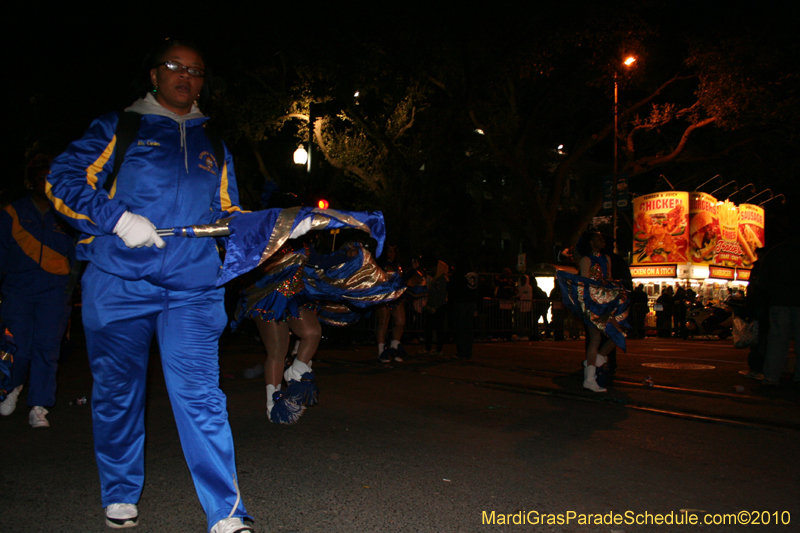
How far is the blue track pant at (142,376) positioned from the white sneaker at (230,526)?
67mm

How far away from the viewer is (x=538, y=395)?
708cm

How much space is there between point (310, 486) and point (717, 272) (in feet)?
90.8

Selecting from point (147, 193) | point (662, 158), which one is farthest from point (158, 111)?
point (662, 158)

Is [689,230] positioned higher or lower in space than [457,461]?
higher

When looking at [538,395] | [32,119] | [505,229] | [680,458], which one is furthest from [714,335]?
[505,229]

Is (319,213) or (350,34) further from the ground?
(350,34)

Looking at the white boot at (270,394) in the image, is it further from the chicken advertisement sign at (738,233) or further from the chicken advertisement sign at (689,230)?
the chicken advertisement sign at (738,233)

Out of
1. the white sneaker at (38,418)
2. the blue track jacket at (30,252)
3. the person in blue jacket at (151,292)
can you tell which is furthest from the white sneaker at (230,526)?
the blue track jacket at (30,252)

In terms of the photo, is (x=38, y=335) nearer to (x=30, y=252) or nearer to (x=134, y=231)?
(x=30, y=252)

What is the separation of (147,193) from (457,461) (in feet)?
8.23

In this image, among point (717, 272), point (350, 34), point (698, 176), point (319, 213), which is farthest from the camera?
point (698, 176)

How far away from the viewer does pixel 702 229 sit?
26.8 meters

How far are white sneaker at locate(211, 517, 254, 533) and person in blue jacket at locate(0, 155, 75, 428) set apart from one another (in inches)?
122

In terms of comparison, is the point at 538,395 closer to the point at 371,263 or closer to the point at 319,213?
the point at 371,263
